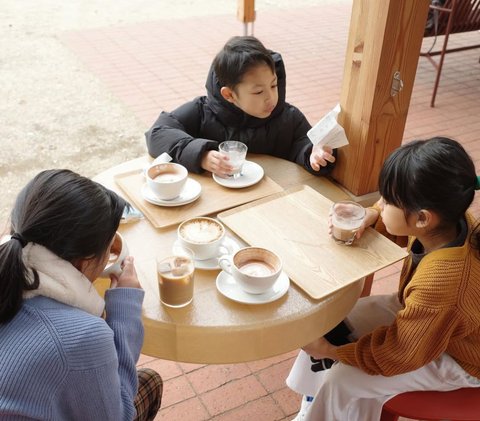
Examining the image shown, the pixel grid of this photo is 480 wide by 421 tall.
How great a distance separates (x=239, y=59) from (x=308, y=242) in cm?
80

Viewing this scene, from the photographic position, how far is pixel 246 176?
1.97 metres

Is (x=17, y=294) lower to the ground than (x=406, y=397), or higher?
higher

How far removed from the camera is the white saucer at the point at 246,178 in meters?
1.90

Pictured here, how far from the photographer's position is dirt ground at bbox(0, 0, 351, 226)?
13.3 ft

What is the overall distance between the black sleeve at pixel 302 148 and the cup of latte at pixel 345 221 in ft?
1.07

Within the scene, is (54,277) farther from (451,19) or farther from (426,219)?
(451,19)

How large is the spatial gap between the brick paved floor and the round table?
0.92 metres

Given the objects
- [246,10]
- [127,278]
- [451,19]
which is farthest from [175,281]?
[451,19]

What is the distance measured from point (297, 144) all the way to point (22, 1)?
717cm

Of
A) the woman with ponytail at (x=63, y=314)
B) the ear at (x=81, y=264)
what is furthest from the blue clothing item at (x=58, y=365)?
the ear at (x=81, y=264)

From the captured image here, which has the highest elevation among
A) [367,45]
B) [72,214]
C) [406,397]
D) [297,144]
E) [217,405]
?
[367,45]

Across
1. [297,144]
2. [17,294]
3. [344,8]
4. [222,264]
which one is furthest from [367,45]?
[344,8]

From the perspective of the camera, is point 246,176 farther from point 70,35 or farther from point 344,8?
point 344,8

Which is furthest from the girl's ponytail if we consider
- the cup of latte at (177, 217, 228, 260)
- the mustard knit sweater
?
the mustard knit sweater
